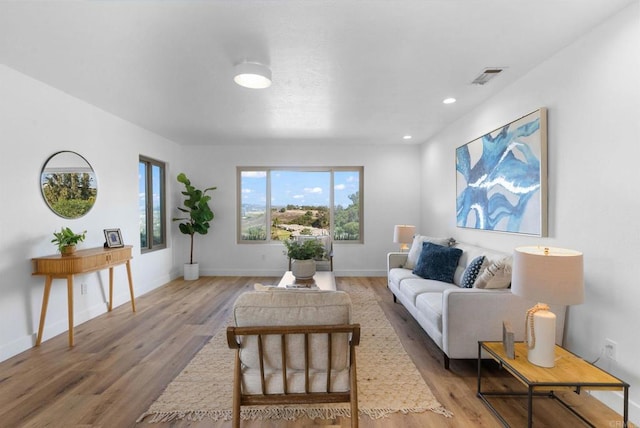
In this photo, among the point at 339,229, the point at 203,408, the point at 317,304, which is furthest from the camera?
the point at 339,229

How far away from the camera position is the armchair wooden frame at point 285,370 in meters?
1.55

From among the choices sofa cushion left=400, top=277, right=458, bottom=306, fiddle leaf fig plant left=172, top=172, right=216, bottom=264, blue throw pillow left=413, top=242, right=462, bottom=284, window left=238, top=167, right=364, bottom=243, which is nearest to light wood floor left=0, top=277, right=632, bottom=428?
sofa cushion left=400, top=277, right=458, bottom=306

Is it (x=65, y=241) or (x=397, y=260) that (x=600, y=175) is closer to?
(x=397, y=260)

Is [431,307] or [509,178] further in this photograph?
[509,178]

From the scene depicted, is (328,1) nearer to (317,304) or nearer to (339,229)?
(317,304)

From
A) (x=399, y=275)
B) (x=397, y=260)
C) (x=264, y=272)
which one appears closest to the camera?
(x=399, y=275)

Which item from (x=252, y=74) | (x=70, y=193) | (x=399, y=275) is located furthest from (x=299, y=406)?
(x=70, y=193)

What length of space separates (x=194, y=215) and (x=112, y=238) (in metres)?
1.80

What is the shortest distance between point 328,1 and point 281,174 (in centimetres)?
445

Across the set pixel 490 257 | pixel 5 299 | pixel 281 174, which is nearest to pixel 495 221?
pixel 490 257

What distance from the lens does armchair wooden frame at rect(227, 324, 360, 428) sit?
1.55m

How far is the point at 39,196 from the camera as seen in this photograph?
3.12 meters

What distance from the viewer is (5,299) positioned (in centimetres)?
278

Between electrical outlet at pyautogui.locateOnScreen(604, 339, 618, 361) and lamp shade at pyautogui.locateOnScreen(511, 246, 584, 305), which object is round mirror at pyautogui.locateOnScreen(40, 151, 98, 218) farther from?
electrical outlet at pyautogui.locateOnScreen(604, 339, 618, 361)
